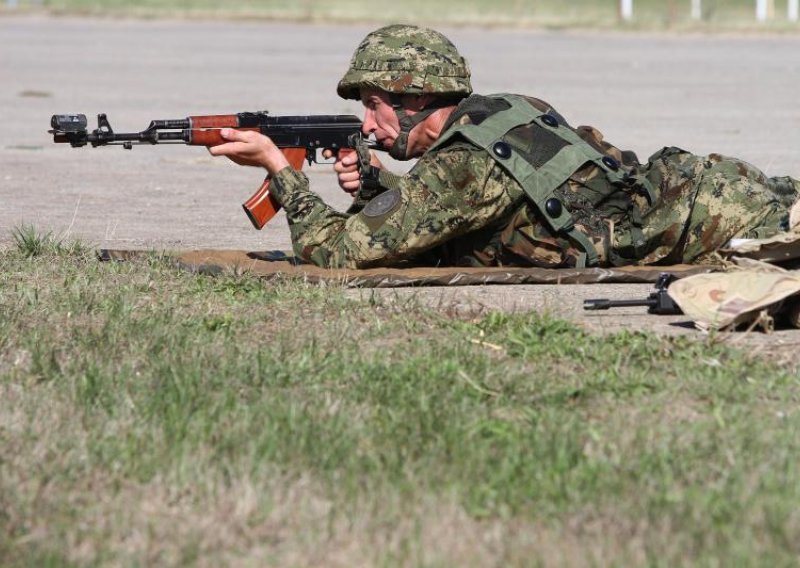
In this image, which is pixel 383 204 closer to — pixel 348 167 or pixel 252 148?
pixel 348 167

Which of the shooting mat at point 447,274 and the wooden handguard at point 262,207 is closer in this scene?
the shooting mat at point 447,274

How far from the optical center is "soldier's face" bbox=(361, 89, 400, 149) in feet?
21.2

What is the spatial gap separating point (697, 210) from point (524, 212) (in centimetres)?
74

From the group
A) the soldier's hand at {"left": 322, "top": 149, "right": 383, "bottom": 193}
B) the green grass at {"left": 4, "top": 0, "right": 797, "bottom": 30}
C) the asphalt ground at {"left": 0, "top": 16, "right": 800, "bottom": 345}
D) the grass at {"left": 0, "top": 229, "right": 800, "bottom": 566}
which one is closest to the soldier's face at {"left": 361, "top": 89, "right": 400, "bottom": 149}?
the soldier's hand at {"left": 322, "top": 149, "right": 383, "bottom": 193}

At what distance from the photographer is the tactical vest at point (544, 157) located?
244 inches

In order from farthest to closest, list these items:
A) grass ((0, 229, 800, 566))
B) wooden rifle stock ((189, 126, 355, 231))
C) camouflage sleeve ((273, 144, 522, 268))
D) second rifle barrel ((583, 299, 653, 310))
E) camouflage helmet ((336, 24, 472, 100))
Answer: wooden rifle stock ((189, 126, 355, 231))
camouflage helmet ((336, 24, 472, 100))
camouflage sleeve ((273, 144, 522, 268))
second rifle barrel ((583, 299, 653, 310))
grass ((0, 229, 800, 566))

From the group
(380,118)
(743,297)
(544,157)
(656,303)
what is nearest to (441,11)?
(380,118)

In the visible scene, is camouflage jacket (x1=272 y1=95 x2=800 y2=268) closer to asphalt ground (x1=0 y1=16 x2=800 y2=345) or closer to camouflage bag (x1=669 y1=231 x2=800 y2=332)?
asphalt ground (x1=0 y1=16 x2=800 y2=345)

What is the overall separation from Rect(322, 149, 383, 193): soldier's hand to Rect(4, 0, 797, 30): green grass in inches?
850

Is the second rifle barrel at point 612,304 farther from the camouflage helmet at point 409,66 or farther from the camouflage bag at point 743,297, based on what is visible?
the camouflage helmet at point 409,66

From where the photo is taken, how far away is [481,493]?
3967 millimetres

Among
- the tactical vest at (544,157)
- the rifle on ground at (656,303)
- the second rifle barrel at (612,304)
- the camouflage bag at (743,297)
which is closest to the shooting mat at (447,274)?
the tactical vest at (544,157)

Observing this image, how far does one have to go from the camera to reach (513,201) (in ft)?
20.5

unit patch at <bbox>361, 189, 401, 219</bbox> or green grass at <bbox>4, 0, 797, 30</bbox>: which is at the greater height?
green grass at <bbox>4, 0, 797, 30</bbox>
